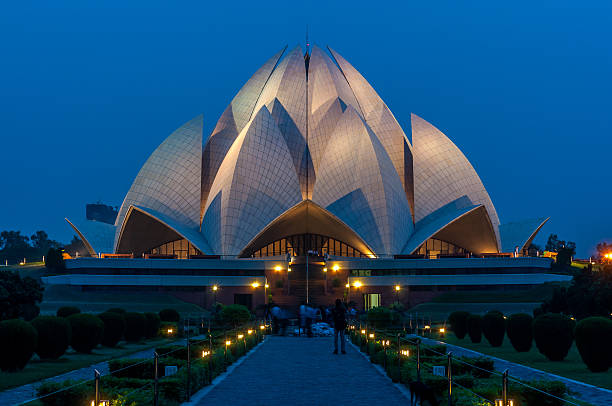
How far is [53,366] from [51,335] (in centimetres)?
105

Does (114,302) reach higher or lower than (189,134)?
lower

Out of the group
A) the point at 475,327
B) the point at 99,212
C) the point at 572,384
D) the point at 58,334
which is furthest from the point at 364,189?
the point at 99,212

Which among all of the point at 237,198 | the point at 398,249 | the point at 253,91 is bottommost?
the point at 398,249

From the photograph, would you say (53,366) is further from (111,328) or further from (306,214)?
(306,214)

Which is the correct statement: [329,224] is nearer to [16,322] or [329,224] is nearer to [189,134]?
[189,134]

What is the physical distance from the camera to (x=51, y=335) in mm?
17562

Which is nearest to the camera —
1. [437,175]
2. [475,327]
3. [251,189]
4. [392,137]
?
[475,327]

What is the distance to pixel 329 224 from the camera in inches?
2301

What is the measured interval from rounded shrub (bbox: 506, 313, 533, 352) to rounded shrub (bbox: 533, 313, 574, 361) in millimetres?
2630

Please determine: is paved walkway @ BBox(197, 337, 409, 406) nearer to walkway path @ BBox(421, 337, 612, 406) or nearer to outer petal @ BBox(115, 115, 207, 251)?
walkway path @ BBox(421, 337, 612, 406)

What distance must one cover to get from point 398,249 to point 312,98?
1671cm

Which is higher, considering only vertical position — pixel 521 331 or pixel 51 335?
pixel 51 335

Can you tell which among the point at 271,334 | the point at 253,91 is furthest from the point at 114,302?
the point at 253,91

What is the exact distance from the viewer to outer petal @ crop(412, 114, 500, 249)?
2301 inches
